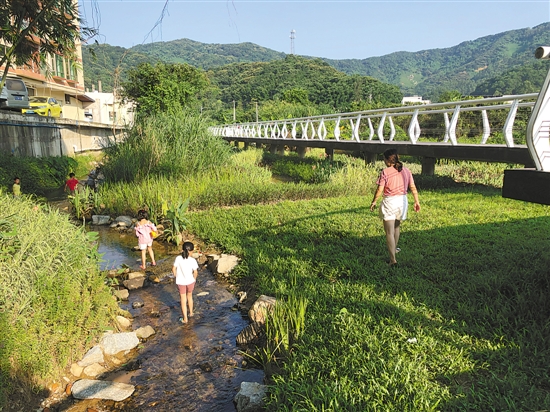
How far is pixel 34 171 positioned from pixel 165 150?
6.02 metres

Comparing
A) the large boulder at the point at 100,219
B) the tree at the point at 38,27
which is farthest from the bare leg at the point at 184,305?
the large boulder at the point at 100,219

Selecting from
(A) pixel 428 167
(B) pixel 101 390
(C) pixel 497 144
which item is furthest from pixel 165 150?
(B) pixel 101 390

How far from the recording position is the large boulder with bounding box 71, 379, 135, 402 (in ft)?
12.8

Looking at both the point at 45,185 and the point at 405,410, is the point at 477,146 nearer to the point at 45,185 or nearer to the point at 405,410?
the point at 405,410

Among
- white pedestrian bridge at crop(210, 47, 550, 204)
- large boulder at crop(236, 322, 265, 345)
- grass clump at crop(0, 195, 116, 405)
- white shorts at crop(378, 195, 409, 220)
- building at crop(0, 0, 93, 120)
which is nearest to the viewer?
white pedestrian bridge at crop(210, 47, 550, 204)

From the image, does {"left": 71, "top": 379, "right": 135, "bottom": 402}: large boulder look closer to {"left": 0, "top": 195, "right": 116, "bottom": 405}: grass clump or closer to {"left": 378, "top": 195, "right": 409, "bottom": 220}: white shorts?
{"left": 0, "top": 195, "right": 116, "bottom": 405}: grass clump

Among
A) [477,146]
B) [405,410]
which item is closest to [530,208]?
[477,146]

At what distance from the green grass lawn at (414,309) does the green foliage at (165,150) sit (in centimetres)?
625

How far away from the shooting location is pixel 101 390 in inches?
155

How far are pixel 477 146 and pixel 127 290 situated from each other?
8.63 metres

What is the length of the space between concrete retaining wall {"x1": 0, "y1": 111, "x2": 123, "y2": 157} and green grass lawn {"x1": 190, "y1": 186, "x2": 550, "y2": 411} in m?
11.8

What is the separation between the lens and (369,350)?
379cm

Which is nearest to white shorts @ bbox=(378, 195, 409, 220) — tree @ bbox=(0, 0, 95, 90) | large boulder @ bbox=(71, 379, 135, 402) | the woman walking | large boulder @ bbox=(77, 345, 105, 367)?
the woman walking

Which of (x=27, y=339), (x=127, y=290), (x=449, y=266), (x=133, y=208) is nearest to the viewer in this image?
(x=27, y=339)
